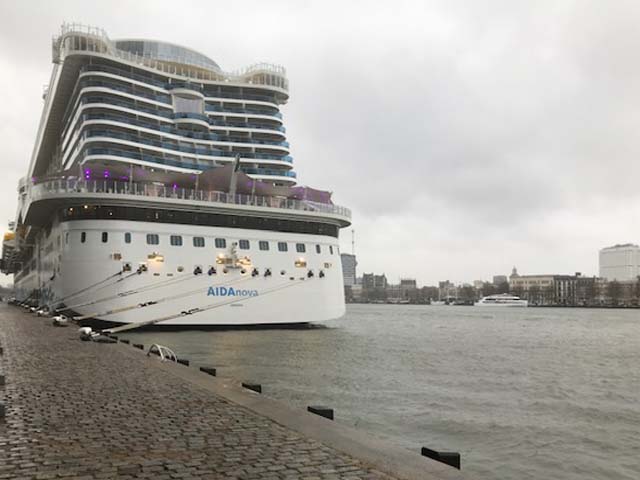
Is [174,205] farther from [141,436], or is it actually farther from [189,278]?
[141,436]

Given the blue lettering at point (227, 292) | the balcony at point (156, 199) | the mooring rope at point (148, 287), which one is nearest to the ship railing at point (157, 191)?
the balcony at point (156, 199)

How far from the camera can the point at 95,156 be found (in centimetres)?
4197

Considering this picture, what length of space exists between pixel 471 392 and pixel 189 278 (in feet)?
67.6

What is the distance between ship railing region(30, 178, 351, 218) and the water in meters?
8.57

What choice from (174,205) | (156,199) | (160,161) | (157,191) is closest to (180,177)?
(157,191)

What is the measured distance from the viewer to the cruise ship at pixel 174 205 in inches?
1401

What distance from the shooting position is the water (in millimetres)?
12875

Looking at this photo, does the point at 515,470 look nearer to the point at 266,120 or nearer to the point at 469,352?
the point at 469,352

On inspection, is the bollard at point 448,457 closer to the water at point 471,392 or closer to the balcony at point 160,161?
the water at point 471,392

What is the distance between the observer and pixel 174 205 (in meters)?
37.0

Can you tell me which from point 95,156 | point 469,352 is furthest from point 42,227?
point 469,352

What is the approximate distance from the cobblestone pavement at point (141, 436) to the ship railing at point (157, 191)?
22930 millimetres

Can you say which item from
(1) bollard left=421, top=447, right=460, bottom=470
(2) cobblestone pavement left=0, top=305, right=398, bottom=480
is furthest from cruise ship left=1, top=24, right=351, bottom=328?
(1) bollard left=421, top=447, right=460, bottom=470

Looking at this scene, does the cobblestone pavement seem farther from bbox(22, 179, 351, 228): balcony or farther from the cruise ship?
bbox(22, 179, 351, 228): balcony
